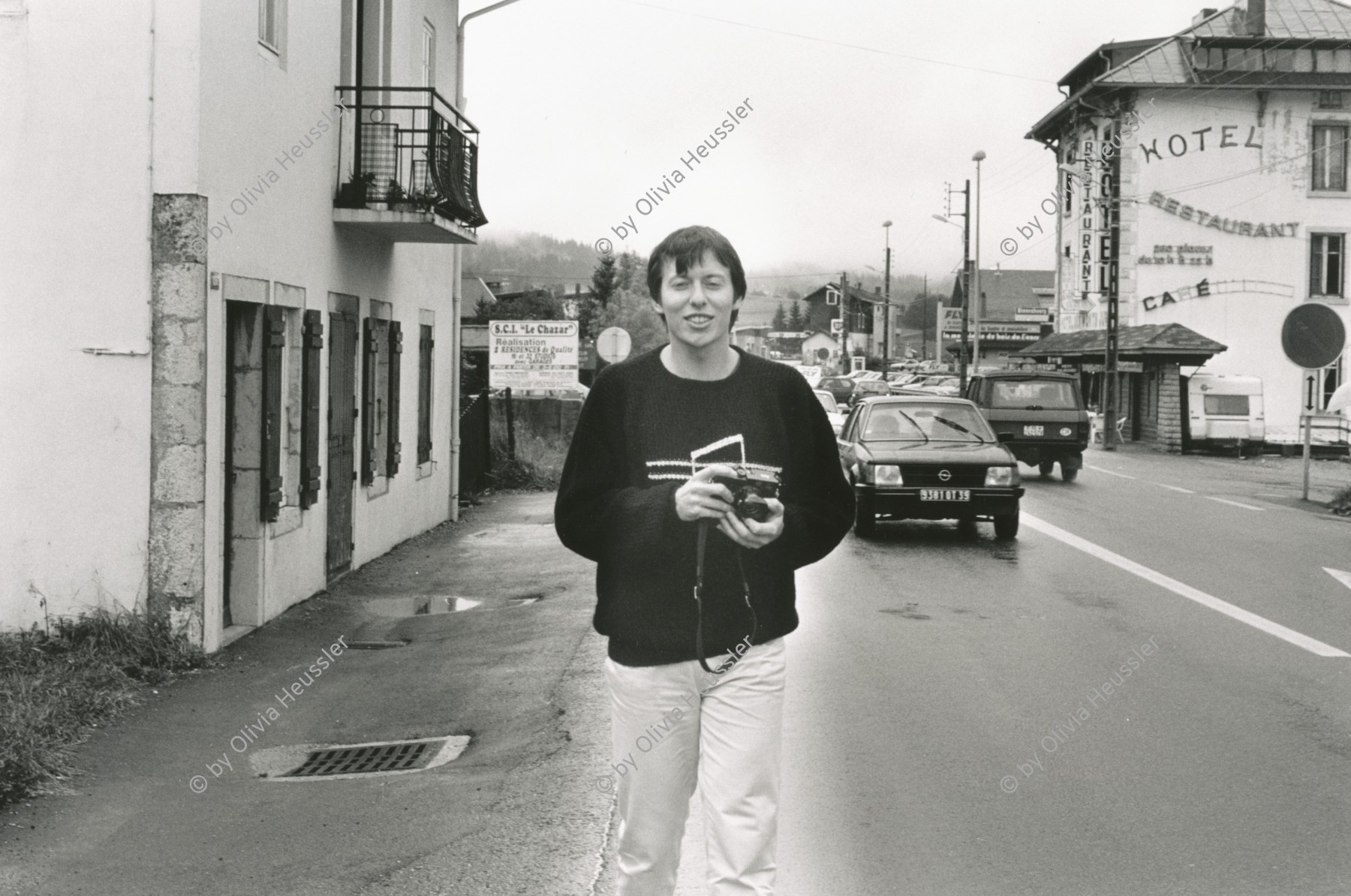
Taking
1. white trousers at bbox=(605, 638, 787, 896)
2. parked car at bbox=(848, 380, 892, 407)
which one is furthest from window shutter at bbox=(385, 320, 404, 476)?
parked car at bbox=(848, 380, 892, 407)

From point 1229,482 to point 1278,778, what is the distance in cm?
2286

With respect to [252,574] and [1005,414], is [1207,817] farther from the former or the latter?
[1005,414]

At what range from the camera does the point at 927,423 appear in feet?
54.9

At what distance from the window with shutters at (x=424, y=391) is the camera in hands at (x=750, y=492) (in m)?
14.0

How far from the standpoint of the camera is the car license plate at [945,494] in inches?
600

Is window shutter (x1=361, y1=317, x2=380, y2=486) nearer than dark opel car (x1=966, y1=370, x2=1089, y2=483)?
Yes

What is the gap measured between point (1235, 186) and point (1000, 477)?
38296 mm

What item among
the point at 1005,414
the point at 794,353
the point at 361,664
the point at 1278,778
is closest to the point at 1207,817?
the point at 1278,778

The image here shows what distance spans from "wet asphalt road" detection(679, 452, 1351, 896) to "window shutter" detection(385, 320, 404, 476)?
4854mm

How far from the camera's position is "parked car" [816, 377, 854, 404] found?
71.8 m

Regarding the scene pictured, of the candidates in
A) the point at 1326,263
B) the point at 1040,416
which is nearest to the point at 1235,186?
the point at 1326,263

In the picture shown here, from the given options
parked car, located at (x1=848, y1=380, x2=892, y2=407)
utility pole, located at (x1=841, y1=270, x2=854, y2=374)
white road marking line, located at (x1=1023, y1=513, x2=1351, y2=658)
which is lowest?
Result: white road marking line, located at (x1=1023, y1=513, x2=1351, y2=658)

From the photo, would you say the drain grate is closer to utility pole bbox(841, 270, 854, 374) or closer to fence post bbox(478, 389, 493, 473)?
fence post bbox(478, 389, 493, 473)

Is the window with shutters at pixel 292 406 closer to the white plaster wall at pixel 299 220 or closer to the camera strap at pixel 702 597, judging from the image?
the white plaster wall at pixel 299 220
